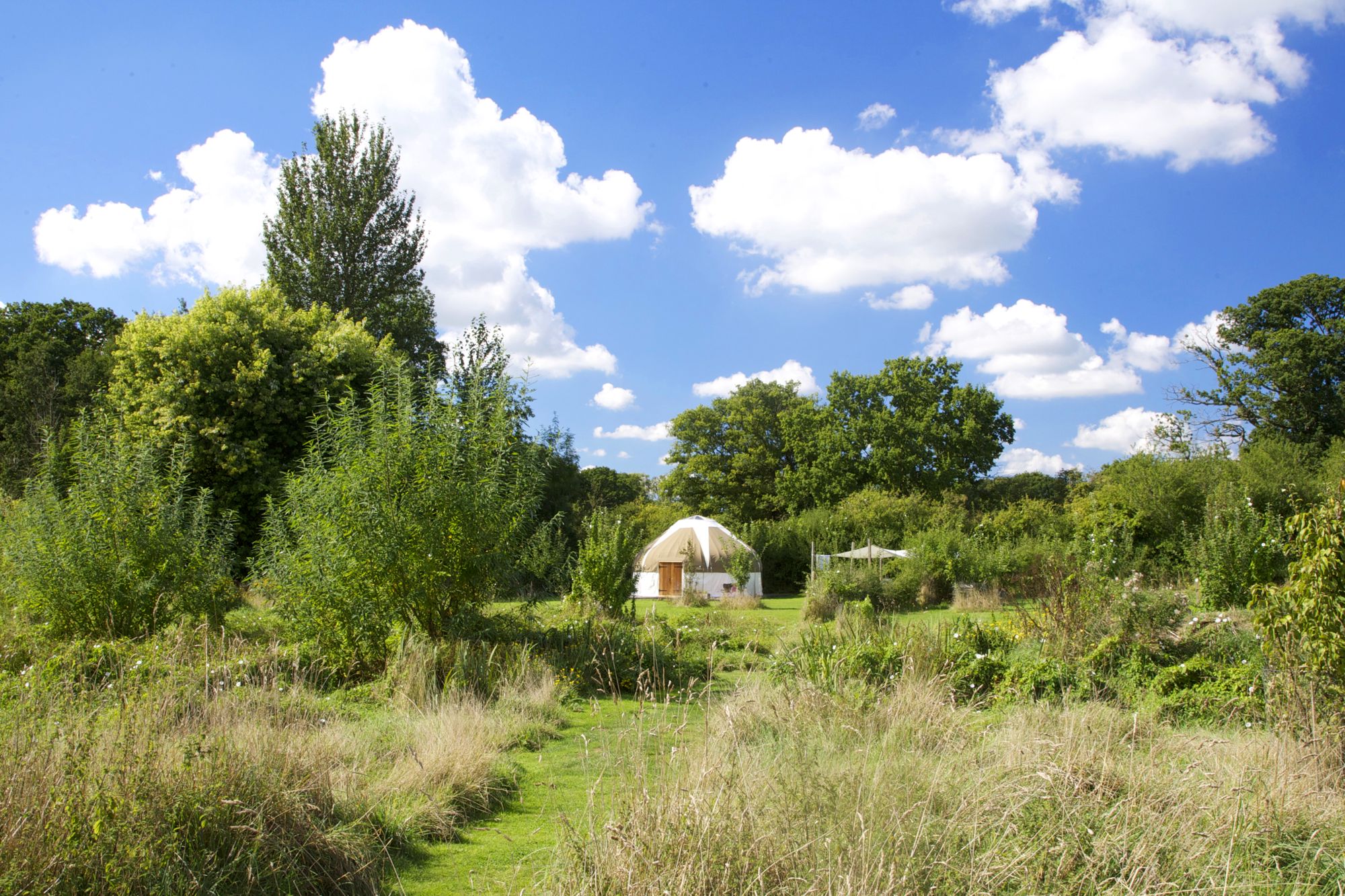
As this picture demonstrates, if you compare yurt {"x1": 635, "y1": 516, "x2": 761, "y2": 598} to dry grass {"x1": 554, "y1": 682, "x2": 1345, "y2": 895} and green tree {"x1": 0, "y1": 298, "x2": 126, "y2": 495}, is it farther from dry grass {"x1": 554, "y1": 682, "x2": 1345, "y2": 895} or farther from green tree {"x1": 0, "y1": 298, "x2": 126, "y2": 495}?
dry grass {"x1": 554, "y1": 682, "x2": 1345, "y2": 895}

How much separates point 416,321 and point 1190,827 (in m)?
24.6

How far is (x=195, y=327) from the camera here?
1579 cm

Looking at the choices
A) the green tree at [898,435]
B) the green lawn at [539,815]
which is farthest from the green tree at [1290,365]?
the green lawn at [539,815]

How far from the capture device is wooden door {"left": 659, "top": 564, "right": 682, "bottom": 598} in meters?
27.0

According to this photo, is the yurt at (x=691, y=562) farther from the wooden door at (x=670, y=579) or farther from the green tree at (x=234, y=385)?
the green tree at (x=234, y=385)

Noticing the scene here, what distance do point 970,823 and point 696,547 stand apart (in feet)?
79.8

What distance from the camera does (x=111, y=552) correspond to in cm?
807

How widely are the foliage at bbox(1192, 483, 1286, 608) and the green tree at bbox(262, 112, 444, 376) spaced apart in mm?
19451

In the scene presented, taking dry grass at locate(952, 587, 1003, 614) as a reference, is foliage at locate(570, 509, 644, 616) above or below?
above

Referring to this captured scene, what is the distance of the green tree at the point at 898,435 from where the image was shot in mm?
35156

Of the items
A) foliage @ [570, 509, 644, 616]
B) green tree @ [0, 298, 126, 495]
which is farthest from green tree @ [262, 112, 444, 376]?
foliage @ [570, 509, 644, 616]

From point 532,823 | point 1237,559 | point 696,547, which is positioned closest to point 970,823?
point 532,823

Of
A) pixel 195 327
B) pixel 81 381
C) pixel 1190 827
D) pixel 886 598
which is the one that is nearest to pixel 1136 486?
pixel 886 598

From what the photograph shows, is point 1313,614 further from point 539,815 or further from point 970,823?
point 539,815
